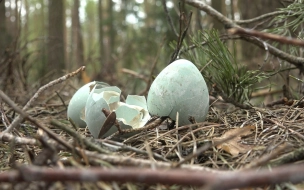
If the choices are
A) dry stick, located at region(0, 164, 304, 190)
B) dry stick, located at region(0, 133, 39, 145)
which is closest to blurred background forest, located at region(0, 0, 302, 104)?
dry stick, located at region(0, 133, 39, 145)

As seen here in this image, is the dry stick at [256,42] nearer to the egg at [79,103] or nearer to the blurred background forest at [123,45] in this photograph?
the blurred background forest at [123,45]

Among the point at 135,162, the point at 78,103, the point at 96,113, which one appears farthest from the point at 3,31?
the point at 135,162

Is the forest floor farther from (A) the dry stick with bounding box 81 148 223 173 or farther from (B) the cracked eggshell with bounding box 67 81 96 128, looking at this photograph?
(B) the cracked eggshell with bounding box 67 81 96 128

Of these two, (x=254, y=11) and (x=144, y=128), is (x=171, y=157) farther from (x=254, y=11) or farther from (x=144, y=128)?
(x=254, y=11)

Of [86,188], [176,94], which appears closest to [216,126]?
[176,94]

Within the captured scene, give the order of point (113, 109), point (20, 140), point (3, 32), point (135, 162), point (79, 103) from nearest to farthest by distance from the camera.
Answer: point (135, 162)
point (20, 140)
point (113, 109)
point (79, 103)
point (3, 32)

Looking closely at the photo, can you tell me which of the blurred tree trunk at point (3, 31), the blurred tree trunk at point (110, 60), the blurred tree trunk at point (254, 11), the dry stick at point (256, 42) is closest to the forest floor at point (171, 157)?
the dry stick at point (256, 42)

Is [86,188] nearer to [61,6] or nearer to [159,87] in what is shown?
[159,87]
